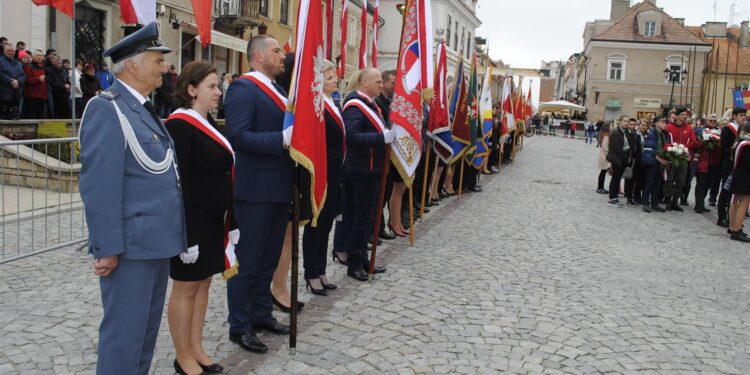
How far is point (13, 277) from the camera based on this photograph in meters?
5.91

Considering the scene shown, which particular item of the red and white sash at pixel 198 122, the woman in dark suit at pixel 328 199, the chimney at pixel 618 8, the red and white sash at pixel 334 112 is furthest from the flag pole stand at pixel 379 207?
the chimney at pixel 618 8

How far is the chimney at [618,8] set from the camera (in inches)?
2685

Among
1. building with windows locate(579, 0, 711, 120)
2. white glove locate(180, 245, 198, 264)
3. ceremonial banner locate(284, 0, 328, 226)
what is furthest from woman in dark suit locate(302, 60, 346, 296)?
building with windows locate(579, 0, 711, 120)

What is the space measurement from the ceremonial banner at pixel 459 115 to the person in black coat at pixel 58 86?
26.9 ft

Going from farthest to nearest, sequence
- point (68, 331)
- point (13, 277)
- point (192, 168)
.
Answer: point (13, 277) → point (68, 331) → point (192, 168)

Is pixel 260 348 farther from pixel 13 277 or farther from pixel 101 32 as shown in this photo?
pixel 101 32

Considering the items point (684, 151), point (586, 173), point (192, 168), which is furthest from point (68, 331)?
point (586, 173)

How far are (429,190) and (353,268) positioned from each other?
5.45m

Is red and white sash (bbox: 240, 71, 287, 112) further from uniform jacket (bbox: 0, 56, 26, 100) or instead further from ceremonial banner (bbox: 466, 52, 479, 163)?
uniform jacket (bbox: 0, 56, 26, 100)

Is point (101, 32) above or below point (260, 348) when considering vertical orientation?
above

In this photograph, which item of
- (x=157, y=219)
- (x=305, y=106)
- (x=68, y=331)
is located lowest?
(x=68, y=331)

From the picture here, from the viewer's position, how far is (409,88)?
6676 millimetres

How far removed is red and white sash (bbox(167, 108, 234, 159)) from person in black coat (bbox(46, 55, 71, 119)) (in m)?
11.3

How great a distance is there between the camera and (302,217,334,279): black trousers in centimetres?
574
